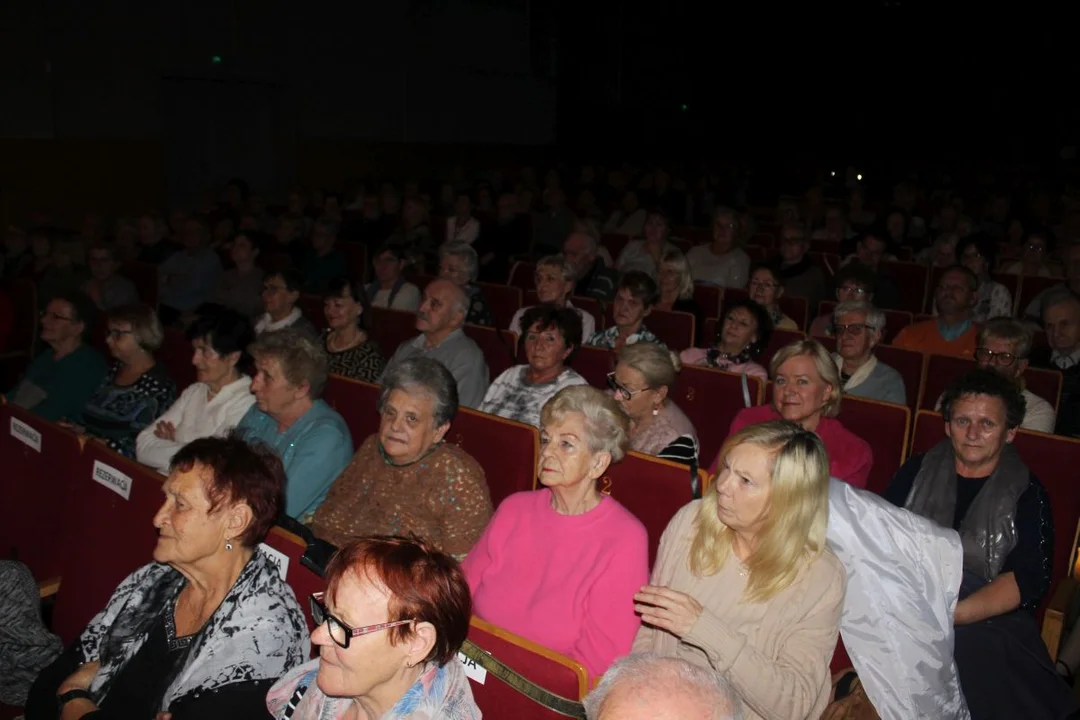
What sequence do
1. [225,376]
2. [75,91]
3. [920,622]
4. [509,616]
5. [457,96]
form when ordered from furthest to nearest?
[457,96] < [75,91] < [225,376] < [509,616] < [920,622]

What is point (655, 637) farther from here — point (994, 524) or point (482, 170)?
point (482, 170)

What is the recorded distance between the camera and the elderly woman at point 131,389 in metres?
3.94

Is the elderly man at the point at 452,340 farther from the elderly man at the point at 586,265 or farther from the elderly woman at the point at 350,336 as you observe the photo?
the elderly man at the point at 586,265

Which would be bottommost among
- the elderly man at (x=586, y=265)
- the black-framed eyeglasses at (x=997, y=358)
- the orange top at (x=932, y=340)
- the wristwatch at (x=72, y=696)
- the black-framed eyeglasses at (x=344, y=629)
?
the wristwatch at (x=72, y=696)

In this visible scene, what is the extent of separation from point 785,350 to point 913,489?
0.70 m

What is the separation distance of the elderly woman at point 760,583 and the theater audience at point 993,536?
0.71m

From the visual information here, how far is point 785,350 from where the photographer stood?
335 cm

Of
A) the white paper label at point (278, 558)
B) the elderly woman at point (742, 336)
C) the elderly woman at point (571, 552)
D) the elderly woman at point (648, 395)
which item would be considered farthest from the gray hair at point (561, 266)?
A: the white paper label at point (278, 558)

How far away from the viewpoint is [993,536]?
2.69 m

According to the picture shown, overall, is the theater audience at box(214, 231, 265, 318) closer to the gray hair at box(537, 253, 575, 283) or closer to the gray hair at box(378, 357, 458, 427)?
the gray hair at box(537, 253, 575, 283)

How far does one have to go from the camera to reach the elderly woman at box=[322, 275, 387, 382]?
444cm

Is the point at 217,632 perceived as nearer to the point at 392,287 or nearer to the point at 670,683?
the point at 670,683

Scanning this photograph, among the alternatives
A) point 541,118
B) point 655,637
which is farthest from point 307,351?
point 541,118

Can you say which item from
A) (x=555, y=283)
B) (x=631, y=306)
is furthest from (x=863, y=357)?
(x=555, y=283)
